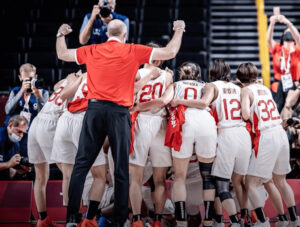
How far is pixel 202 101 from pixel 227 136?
48 centimetres

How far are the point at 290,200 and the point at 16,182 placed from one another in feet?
10.4

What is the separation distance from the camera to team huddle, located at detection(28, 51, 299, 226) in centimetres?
529

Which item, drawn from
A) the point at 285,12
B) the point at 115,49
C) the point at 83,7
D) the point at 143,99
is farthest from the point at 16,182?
the point at 285,12

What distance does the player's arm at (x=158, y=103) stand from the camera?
5.23 m

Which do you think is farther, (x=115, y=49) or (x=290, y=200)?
(x=290, y=200)

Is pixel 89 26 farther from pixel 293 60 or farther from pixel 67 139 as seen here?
pixel 293 60

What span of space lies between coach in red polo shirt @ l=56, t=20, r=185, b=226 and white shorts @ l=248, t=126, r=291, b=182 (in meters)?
1.51

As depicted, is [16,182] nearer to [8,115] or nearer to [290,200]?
[8,115]

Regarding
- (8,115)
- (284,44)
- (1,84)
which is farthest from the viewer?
(1,84)

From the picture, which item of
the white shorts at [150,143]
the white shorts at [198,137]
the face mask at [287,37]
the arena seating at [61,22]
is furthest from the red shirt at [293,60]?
the white shorts at [150,143]

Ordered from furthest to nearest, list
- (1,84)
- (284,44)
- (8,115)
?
(1,84)
(284,44)
(8,115)

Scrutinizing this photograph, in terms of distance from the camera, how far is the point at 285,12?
12125 mm

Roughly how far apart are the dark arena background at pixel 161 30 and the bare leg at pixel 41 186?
11.8 feet

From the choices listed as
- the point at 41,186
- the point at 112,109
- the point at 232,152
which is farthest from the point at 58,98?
the point at 232,152
